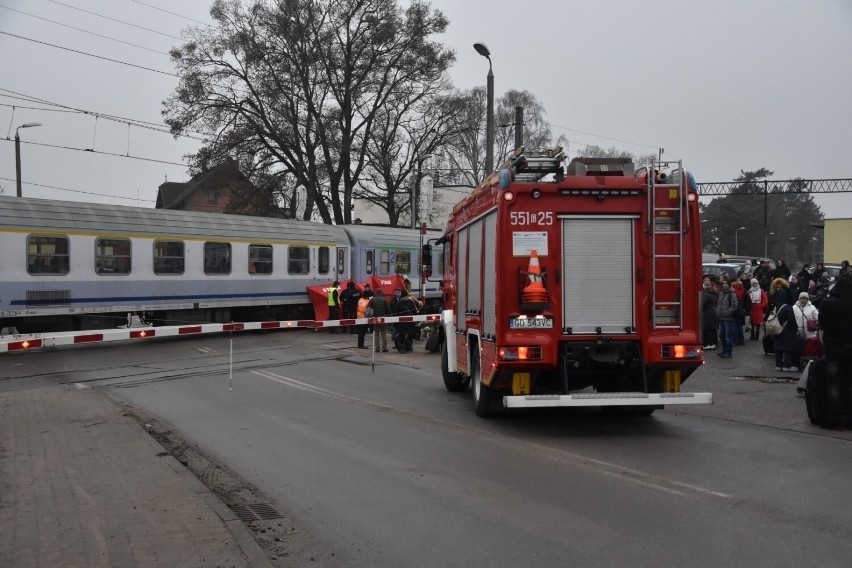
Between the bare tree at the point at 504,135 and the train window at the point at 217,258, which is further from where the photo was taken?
the bare tree at the point at 504,135

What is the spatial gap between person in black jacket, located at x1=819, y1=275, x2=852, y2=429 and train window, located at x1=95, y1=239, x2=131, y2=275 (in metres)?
17.7

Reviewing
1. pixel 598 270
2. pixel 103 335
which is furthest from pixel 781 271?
pixel 103 335

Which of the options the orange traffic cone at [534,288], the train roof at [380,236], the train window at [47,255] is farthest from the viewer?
the train roof at [380,236]

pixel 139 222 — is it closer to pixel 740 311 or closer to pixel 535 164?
pixel 740 311

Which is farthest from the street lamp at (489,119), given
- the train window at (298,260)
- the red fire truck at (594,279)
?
the red fire truck at (594,279)

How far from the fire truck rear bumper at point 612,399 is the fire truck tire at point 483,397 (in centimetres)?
136

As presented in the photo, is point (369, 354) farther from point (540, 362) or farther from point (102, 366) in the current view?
point (540, 362)

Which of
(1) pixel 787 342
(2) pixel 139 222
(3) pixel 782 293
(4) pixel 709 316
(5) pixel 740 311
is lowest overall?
(1) pixel 787 342

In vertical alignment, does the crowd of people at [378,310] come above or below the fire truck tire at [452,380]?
above

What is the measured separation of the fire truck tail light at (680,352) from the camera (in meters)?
9.66

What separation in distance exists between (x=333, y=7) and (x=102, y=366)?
2903 centimetres

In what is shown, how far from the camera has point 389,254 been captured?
106 ft

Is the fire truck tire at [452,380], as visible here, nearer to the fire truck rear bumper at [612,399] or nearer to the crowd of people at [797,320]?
the crowd of people at [797,320]

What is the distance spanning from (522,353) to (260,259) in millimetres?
18372
